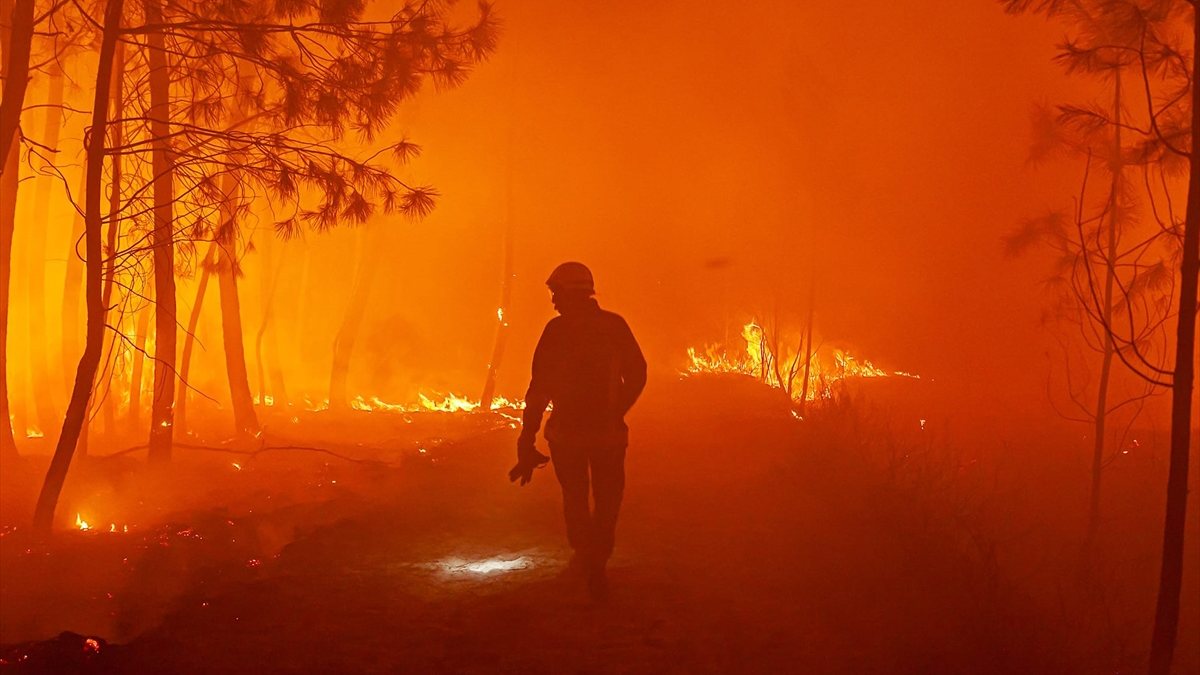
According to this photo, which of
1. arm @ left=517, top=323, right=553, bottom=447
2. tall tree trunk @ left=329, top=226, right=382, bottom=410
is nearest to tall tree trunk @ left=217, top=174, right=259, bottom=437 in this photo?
tall tree trunk @ left=329, top=226, right=382, bottom=410

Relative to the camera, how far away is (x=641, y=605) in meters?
5.78

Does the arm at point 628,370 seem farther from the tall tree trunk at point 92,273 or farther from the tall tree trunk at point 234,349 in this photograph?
the tall tree trunk at point 234,349

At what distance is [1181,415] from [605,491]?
10.9 ft

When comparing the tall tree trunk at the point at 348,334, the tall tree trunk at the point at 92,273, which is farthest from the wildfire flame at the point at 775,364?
the tall tree trunk at the point at 92,273

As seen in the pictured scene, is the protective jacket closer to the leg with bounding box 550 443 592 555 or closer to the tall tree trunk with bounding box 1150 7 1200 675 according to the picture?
the leg with bounding box 550 443 592 555

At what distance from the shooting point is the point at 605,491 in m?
5.89

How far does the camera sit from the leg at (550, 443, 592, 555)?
585 cm

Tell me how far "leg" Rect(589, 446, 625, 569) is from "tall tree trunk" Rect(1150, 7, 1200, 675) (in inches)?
122

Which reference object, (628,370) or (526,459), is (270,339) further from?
(628,370)

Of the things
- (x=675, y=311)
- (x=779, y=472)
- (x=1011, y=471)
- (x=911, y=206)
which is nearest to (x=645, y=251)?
(x=675, y=311)

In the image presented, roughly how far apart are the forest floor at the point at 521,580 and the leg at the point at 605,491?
0.38m

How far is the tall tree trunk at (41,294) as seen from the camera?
14.2 metres

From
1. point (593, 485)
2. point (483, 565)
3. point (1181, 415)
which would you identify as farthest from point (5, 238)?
point (1181, 415)

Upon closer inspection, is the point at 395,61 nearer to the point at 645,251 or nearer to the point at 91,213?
the point at 91,213
